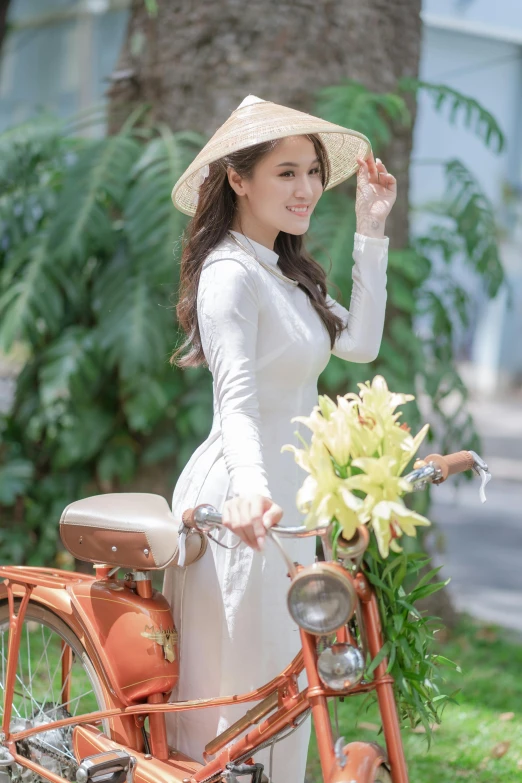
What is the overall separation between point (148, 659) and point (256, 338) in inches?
34.2

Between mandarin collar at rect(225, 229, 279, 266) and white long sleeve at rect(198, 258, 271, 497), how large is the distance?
0.11m

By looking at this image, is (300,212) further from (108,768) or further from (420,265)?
(420,265)

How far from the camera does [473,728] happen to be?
Answer: 4109 mm

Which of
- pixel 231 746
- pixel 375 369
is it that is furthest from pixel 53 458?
pixel 231 746

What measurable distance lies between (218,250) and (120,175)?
2443 millimetres

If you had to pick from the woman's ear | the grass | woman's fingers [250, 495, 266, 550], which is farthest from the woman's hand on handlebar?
the grass

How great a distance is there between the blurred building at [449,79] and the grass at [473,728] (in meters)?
13.0

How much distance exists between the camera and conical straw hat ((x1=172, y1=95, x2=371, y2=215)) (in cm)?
254

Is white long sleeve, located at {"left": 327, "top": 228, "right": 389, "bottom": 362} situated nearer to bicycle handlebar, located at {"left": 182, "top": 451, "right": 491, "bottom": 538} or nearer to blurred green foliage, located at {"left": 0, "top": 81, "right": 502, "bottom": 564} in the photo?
bicycle handlebar, located at {"left": 182, "top": 451, "right": 491, "bottom": 538}

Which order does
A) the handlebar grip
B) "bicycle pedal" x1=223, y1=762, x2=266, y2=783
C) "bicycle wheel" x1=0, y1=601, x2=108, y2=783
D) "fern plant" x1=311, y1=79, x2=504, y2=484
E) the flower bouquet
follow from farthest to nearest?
"fern plant" x1=311, y1=79, x2=504, y2=484 < "bicycle wheel" x1=0, y1=601, x2=108, y2=783 < "bicycle pedal" x1=223, y1=762, x2=266, y2=783 < the handlebar grip < the flower bouquet

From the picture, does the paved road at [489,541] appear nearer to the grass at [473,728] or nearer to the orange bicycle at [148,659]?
the grass at [473,728]

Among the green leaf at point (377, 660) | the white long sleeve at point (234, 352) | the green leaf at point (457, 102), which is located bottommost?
the green leaf at point (377, 660)

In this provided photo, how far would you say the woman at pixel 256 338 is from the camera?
8.34 feet

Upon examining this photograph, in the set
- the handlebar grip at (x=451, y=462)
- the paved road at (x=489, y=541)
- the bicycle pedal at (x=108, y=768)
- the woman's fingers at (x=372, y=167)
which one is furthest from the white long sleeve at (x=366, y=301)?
the paved road at (x=489, y=541)
